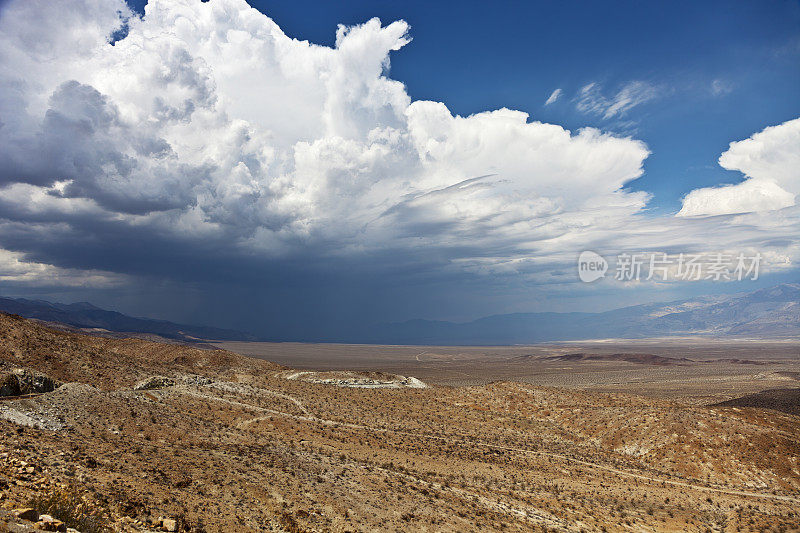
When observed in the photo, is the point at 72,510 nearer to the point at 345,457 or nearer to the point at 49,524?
the point at 49,524

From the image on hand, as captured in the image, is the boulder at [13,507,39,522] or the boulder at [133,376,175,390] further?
the boulder at [133,376,175,390]

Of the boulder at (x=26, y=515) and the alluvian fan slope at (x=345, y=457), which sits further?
the alluvian fan slope at (x=345, y=457)

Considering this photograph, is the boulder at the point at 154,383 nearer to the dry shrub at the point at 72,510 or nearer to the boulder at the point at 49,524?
the dry shrub at the point at 72,510

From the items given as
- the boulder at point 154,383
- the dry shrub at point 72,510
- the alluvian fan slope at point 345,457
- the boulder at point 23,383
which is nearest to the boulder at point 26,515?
the alluvian fan slope at point 345,457

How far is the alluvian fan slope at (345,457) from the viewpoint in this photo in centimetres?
1329

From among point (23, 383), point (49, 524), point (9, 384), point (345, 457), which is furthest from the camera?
point (23, 383)

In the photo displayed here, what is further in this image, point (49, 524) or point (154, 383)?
point (154, 383)

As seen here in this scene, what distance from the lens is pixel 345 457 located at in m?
23.4

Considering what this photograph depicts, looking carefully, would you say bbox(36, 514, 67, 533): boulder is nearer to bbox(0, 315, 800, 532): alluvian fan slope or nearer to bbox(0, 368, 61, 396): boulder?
bbox(0, 315, 800, 532): alluvian fan slope

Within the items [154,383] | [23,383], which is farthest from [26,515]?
[154,383]

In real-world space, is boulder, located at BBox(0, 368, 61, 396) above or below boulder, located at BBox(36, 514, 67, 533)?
below

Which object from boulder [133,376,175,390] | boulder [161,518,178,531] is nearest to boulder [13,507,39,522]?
boulder [161,518,178,531]

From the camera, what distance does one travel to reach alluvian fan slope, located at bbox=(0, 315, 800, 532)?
1329 centimetres

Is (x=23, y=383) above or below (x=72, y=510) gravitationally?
below
